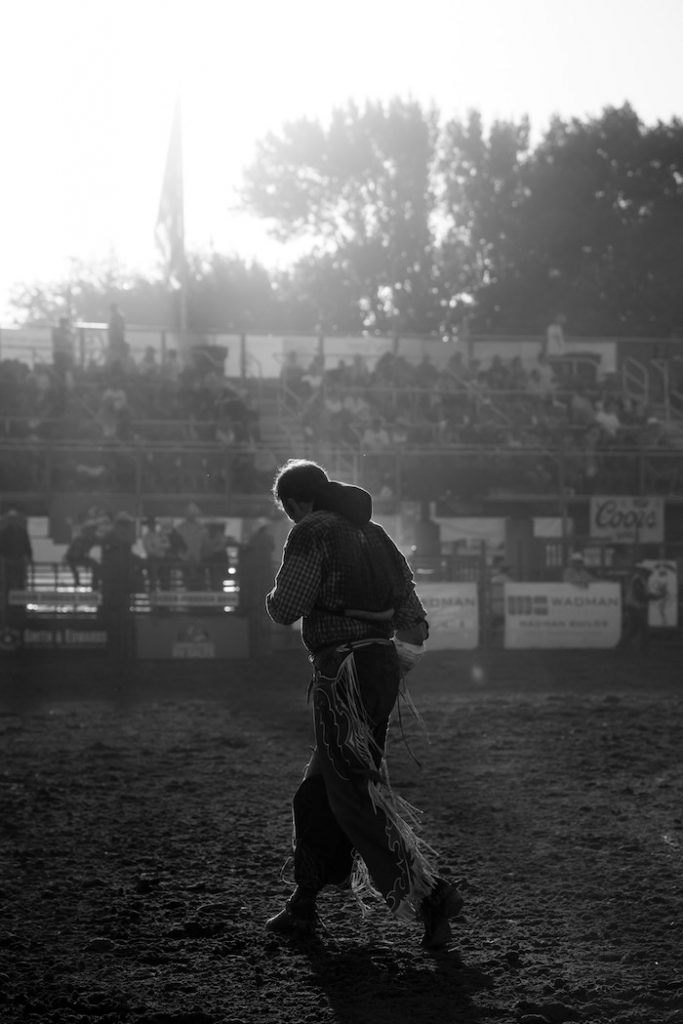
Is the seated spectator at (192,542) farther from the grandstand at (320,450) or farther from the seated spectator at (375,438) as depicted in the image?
the seated spectator at (375,438)

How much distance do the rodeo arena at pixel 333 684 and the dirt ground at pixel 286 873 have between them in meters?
0.02

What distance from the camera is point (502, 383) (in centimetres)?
2547

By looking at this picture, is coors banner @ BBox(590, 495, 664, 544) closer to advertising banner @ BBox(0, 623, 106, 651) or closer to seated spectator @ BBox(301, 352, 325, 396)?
seated spectator @ BBox(301, 352, 325, 396)

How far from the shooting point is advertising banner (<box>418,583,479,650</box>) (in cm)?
1822

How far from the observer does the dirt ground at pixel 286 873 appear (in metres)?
4.28

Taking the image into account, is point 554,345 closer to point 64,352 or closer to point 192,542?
point 64,352

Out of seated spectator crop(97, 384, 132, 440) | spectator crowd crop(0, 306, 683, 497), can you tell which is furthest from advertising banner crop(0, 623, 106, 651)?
seated spectator crop(97, 384, 132, 440)

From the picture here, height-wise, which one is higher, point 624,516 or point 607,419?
point 607,419

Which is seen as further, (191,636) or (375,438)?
(375,438)

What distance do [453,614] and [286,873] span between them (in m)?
12.5

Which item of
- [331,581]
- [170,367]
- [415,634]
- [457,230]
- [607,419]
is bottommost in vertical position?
[415,634]

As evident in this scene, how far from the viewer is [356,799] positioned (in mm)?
4930

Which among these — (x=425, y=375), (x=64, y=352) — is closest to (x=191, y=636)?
(x=64, y=352)

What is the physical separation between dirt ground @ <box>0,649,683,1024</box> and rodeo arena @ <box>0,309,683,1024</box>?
23 millimetres
